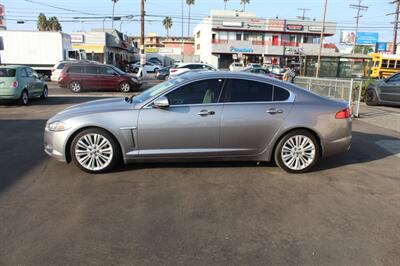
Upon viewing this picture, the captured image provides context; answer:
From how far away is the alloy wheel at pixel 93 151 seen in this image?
19.3 feet

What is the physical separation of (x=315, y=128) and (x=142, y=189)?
281 centimetres

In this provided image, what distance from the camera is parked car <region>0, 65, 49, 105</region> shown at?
13898mm

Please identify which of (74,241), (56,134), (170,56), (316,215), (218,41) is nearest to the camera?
(74,241)

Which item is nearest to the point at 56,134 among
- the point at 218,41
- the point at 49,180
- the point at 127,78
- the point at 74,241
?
the point at 49,180

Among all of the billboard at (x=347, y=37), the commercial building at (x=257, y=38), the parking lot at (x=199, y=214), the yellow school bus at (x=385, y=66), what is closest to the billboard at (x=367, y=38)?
the billboard at (x=347, y=37)

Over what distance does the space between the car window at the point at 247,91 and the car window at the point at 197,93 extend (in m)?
0.18

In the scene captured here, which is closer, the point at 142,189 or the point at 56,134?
the point at 142,189

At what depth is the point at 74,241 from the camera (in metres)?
3.89

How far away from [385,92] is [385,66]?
2495cm

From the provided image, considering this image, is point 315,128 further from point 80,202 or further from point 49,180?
point 49,180

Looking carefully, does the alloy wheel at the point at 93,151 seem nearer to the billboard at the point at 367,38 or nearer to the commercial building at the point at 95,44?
the commercial building at the point at 95,44

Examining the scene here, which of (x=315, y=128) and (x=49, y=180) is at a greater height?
(x=315, y=128)

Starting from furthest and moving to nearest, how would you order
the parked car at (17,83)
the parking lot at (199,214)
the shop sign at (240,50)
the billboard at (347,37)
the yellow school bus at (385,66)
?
1. the billboard at (347,37)
2. the shop sign at (240,50)
3. the yellow school bus at (385,66)
4. the parked car at (17,83)
5. the parking lot at (199,214)

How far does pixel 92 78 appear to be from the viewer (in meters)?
21.6
